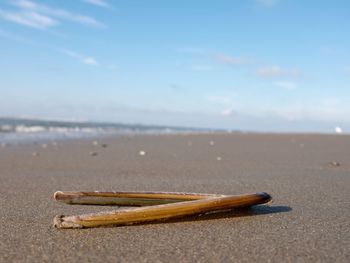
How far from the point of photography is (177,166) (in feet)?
22.1

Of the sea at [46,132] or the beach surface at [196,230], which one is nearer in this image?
the beach surface at [196,230]

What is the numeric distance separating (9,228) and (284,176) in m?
3.55

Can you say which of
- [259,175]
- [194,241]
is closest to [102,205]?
[194,241]

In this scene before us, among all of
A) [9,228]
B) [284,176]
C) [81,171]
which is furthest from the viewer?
[81,171]

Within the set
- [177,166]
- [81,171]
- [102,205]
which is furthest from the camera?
[177,166]

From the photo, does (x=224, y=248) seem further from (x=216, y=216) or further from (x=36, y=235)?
(x=36, y=235)

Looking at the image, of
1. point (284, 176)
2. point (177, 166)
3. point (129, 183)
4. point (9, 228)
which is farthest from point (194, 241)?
point (177, 166)

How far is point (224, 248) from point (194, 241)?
17cm

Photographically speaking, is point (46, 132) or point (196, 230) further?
point (46, 132)

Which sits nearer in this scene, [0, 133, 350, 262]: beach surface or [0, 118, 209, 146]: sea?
[0, 133, 350, 262]: beach surface

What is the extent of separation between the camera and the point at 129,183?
4.82 metres

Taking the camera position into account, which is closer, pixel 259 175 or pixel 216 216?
pixel 216 216

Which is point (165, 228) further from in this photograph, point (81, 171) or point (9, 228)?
point (81, 171)

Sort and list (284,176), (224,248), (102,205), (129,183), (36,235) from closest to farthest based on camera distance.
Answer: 1. (224,248)
2. (36,235)
3. (102,205)
4. (129,183)
5. (284,176)
